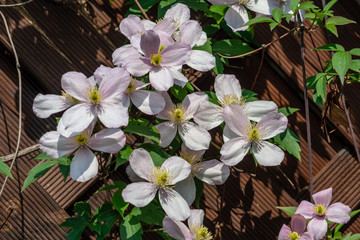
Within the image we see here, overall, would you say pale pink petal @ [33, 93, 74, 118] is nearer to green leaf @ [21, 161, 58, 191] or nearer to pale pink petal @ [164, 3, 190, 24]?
green leaf @ [21, 161, 58, 191]

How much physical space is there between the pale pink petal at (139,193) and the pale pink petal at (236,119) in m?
0.16

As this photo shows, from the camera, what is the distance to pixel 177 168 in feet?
3.16

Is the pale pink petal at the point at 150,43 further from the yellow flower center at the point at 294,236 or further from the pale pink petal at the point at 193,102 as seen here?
the yellow flower center at the point at 294,236

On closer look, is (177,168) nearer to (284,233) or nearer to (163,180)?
(163,180)

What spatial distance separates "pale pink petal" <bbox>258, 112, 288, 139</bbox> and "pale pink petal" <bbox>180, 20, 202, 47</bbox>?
0.55 ft

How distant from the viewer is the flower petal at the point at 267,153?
100 cm

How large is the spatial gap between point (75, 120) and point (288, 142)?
0.38 metres

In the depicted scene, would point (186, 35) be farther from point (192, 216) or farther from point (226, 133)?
point (192, 216)

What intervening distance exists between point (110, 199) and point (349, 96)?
0.49 m

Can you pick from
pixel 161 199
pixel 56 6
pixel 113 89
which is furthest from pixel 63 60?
pixel 161 199

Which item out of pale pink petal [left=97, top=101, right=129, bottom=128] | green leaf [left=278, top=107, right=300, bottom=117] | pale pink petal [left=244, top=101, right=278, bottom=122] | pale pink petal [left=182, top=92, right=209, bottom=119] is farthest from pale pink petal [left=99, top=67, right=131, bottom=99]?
green leaf [left=278, top=107, right=300, bottom=117]

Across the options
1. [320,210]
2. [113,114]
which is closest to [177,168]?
[113,114]

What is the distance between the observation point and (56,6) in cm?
112

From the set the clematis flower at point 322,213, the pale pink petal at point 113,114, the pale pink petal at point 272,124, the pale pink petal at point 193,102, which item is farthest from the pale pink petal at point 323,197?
the pale pink petal at point 113,114
